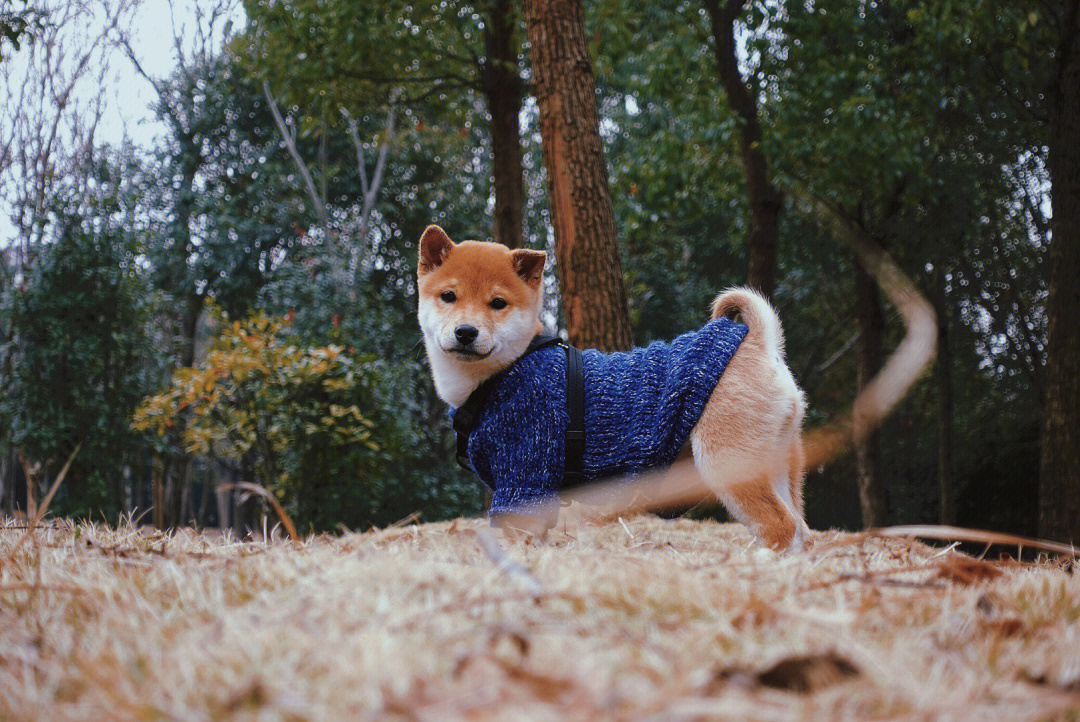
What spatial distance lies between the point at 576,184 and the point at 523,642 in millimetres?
3810

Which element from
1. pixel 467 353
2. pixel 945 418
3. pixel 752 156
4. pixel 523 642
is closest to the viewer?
pixel 523 642

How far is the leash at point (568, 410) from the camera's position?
2992mm

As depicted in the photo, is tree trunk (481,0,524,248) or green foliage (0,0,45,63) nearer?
green foliage (0,0,45,63)

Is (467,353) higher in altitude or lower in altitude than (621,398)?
higher

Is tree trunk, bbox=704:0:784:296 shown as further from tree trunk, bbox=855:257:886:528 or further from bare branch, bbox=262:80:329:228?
bare branch, bbox=262:80:329:228

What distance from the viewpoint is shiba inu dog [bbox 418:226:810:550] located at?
285 cm

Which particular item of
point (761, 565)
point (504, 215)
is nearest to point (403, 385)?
point (504, 215)

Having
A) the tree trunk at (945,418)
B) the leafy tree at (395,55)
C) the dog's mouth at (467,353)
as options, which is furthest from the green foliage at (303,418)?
the tree trunk at (945,418)

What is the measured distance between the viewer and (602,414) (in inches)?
119

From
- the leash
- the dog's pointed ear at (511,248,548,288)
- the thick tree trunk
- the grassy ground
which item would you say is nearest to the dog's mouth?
the leash

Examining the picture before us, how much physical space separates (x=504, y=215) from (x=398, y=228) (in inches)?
345

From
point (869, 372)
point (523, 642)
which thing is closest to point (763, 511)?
point (523, 642)

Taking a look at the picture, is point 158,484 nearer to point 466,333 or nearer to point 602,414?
point 466,333

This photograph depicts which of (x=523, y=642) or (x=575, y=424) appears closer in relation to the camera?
(x=523, y=642)
